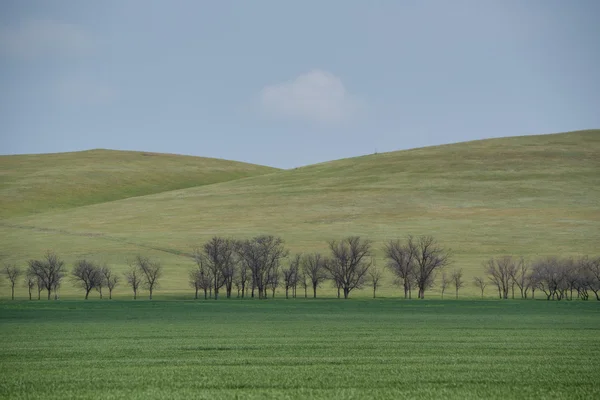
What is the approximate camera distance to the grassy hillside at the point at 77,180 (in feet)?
490

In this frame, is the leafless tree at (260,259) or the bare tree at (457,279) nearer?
the bare tree at (457,279)

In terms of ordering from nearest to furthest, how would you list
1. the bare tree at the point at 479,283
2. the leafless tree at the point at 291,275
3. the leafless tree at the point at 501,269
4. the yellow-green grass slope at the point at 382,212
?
1. the leafless tree at the point at 501,269
2. the leafless tree at the point at 291,275
3. the bare tree at the point at 479,283
4. the yellow-green grass slope at the point at 382,212

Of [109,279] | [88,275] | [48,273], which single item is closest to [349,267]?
[109,279]

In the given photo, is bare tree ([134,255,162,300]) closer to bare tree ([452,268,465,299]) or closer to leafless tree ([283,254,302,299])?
leafless tree ([283,254,302,299])

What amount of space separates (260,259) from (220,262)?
15.1 feet

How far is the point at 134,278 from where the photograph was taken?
84.8 metres

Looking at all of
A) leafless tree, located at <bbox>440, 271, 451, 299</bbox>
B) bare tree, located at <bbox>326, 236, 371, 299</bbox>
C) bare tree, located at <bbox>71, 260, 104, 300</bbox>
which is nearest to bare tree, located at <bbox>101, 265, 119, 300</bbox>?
bare tree, located at <bbox>71, 260, 104, 300</bbox>

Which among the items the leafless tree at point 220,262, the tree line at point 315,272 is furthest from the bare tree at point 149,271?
the leafless tree at point 220,262

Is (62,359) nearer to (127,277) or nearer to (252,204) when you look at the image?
(127,277)

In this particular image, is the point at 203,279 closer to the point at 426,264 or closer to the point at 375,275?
the point at 375,275

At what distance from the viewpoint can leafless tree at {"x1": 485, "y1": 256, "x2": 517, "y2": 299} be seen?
86.0m

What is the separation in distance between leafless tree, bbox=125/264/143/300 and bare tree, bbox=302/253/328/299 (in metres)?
19.3

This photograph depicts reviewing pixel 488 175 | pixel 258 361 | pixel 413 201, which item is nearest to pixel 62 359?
pixel 258 361

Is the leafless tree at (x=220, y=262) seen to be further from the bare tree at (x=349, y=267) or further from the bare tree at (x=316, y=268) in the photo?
the bare tree at (x=349, y=267)
